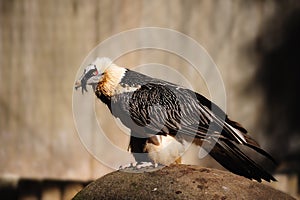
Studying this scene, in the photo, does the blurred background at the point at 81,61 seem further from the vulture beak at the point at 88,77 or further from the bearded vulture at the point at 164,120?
the vulture beak at the point at 88,77

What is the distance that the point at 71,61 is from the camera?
29.8ft

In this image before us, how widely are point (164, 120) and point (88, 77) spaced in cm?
71

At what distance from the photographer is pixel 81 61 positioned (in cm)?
902

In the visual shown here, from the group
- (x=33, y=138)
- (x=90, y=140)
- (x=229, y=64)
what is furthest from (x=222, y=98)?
(x=33, y=138)

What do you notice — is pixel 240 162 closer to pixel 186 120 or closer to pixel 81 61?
pixel 186 120

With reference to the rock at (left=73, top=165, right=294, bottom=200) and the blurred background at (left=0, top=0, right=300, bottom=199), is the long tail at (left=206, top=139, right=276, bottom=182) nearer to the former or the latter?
the rock at (left=73, top=165, right=294, bottom=200)

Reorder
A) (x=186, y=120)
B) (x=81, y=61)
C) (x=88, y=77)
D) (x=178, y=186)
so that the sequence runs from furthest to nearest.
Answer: (x=81, y=61) → (x=186, y=120) → (x=88, y=77) → (x=178, y=186)

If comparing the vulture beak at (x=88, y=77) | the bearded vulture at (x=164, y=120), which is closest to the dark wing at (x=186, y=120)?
the bearded vulture at (x=164, y=120)

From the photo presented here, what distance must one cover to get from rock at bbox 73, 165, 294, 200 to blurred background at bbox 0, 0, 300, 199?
2684 mm

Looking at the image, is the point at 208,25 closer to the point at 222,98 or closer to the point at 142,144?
the point at 222,98

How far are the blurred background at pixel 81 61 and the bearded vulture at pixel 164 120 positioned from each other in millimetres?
2333

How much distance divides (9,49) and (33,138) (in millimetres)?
1045

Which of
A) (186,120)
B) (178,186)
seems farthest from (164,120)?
(178,186)

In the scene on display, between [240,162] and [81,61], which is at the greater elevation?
[81,61]
